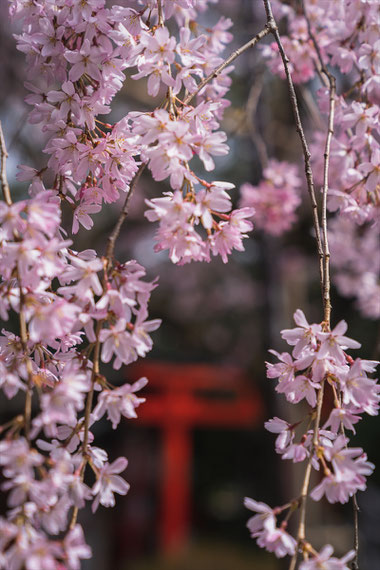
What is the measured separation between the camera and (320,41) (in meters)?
1.33

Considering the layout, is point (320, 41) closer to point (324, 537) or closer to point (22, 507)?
point (22, 507)

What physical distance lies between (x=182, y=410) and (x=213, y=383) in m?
0.31

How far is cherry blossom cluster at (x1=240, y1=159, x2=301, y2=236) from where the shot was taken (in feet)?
6.05

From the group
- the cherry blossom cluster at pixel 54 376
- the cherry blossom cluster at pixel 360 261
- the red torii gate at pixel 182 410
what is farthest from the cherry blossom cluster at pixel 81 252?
the red torii gate at pixel 182 410

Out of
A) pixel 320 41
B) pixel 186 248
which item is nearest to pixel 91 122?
pixel 186 248

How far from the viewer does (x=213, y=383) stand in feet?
14.5

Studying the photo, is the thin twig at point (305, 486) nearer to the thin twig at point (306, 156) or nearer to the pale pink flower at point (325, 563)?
the pale pink flower at point (325, 563)

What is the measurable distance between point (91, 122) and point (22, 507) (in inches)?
22.9

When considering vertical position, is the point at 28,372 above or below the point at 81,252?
below

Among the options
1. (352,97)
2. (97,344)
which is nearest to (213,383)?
(352,97)

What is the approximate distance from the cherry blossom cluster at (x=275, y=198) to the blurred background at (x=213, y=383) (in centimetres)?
66

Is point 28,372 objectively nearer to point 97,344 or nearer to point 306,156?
point 97,344

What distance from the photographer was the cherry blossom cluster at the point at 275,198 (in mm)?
1843

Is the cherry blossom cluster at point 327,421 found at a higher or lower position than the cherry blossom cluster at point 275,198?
lower
